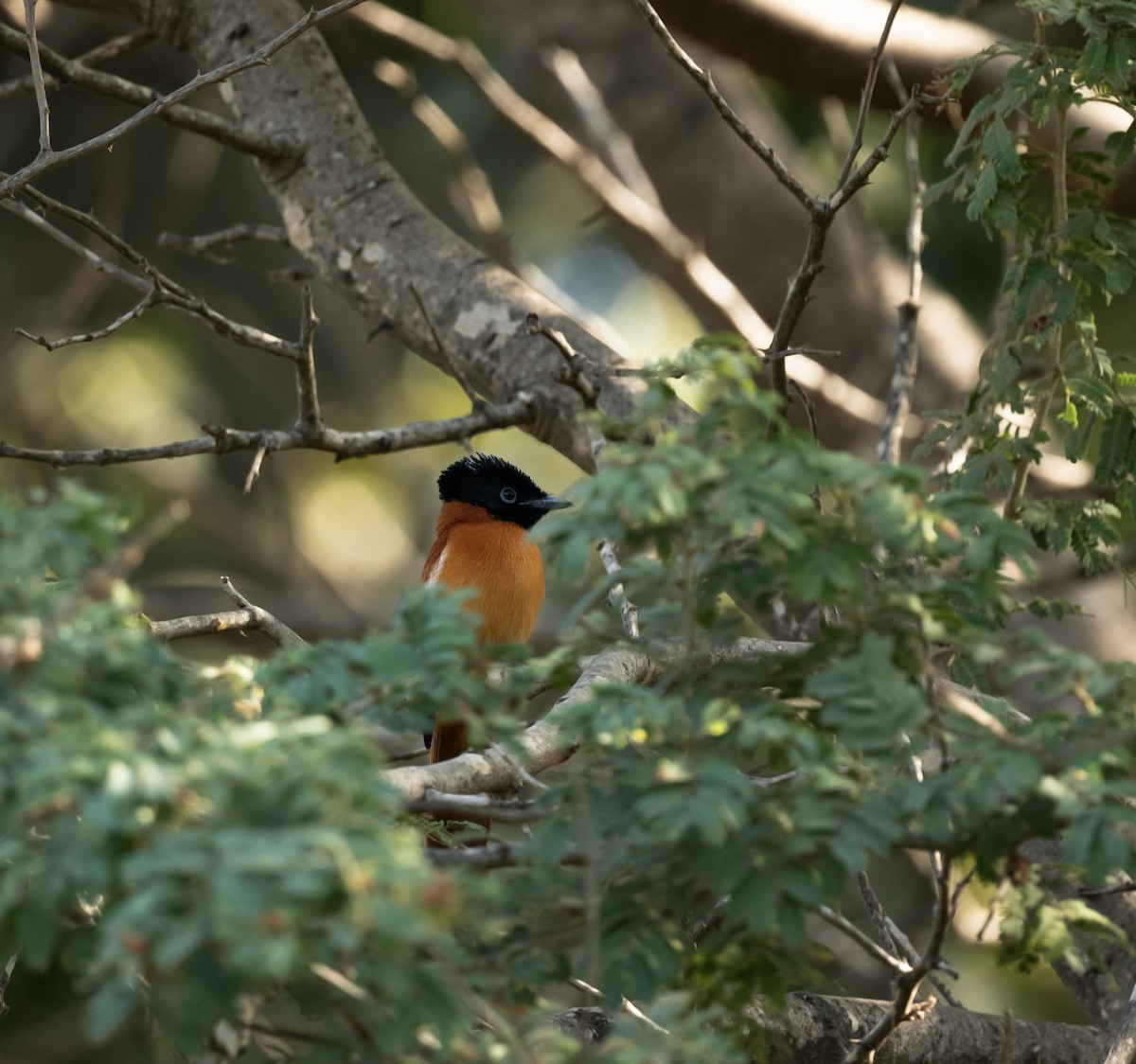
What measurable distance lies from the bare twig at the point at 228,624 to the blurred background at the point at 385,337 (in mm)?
1411

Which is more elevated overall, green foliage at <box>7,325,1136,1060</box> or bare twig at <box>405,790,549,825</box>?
green foliage at <box>7,325,1136,1060</box>

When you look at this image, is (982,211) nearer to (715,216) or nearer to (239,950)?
(239,950)

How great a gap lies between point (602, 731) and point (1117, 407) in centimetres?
218

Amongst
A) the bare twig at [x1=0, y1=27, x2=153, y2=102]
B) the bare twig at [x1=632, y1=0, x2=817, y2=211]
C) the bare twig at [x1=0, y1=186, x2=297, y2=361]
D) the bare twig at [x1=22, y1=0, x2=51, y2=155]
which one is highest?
the bare twig at [x1=632, y1=0, x2=817, y2=211]

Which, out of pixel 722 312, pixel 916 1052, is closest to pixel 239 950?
pixel 916 1052

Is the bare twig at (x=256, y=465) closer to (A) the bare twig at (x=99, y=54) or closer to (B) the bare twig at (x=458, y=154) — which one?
(A) the bare twig at (x=99, y=54)

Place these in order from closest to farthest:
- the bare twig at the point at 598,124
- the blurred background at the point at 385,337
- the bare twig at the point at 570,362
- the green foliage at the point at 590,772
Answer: the green foliage at the point at 590,772 → the bare twig at the point at 570,362 → the bare twig at the point at 598,124 → the blurred background at the point at 385,337

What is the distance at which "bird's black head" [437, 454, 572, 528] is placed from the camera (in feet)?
20.1

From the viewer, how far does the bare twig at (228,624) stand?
3434 millimetres

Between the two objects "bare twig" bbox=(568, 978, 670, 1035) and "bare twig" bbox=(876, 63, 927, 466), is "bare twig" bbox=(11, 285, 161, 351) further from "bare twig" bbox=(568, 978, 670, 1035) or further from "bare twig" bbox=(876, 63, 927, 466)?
"bare twig" bbox=(876, 63, 927, 466)

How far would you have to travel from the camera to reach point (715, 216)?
24.3 ft

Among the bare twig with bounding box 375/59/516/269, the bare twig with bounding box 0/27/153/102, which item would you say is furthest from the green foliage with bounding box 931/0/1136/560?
the bare twig with bounding box 375/59/516/269

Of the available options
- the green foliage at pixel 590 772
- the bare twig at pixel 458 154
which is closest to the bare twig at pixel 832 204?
the green foliage at pixel 590 772

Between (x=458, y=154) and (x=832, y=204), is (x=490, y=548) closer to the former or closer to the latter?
(x=458, y=154)
